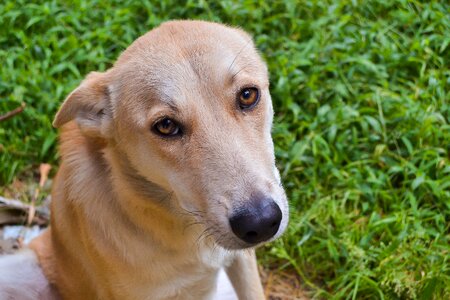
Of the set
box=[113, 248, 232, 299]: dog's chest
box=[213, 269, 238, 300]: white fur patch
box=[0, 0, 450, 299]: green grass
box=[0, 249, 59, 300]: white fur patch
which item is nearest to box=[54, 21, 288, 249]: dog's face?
box=[113, 248, 232, 299]: dog's chest

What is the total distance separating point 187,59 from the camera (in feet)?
10.2

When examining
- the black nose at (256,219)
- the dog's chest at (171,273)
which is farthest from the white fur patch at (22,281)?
the black nose at (256,219)

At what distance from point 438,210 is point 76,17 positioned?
3.47 metres

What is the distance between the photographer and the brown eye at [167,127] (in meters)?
3.04

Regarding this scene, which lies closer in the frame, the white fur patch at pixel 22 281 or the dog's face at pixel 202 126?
the dog's face at pixel 202 126

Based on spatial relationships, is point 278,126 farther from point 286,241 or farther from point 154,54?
point 154,54

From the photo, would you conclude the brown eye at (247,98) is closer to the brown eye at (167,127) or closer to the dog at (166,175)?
the dog at (166,175)

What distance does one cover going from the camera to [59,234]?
382cm

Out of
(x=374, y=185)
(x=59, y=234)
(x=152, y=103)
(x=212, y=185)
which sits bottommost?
(x=374, y=185)

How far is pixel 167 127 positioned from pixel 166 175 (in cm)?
24

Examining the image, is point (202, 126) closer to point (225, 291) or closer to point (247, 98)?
point (247, 98)

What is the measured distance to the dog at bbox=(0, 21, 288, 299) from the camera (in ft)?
9.62

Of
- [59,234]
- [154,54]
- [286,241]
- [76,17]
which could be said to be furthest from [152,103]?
[76,17]

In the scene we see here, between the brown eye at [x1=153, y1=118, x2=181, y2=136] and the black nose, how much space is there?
51 cm
